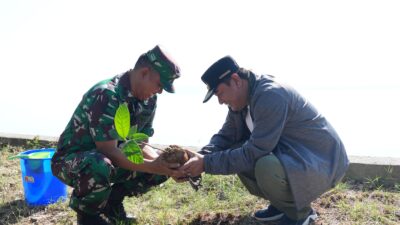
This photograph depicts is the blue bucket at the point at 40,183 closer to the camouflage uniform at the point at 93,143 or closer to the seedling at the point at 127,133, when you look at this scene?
the camouflage uniform at the point at 93,143

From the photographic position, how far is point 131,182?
3184 millimetres

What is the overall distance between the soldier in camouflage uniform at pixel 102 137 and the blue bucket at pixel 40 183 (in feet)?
1.87

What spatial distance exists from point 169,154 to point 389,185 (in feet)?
7.10

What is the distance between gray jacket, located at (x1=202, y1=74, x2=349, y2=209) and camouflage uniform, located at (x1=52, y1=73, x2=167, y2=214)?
659 millimetres

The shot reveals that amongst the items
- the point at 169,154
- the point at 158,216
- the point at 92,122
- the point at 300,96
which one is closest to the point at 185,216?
A: the point at 158,216

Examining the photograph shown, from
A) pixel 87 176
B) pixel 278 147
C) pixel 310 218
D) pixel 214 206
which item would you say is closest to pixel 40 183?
pixel 87 176

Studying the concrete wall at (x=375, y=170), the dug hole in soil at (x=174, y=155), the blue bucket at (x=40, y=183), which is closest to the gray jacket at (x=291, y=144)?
the dug hole in soil at (x=174, y=155)

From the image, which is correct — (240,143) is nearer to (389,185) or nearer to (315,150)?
(315,150)

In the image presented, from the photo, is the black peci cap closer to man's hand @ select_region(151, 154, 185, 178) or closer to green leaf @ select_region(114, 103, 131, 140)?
man's hand @ select_region(151, 154, 185, 178)

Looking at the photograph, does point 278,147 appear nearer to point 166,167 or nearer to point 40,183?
point 166,167

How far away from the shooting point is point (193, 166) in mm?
2785

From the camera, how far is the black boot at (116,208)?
312 cm

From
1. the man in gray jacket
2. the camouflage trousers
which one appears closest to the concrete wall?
the man in gray jacket

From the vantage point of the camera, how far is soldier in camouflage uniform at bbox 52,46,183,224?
269 centimetres
